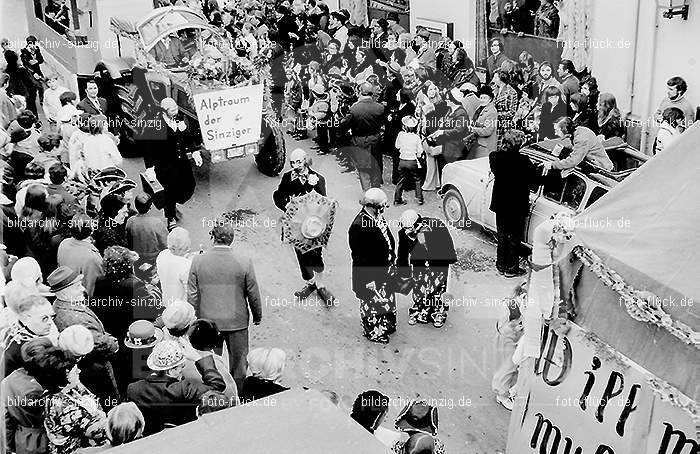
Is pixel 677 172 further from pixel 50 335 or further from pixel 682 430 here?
pixel 50 335

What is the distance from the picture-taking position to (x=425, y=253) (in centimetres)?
890

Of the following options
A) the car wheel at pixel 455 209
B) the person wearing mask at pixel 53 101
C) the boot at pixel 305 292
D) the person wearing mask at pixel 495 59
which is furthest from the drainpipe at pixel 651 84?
the person wearing mask at pixel 53 101

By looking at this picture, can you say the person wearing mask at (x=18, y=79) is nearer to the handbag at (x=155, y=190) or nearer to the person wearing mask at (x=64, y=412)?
the handbag at (x=155, y=190)

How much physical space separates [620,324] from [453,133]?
6966mm

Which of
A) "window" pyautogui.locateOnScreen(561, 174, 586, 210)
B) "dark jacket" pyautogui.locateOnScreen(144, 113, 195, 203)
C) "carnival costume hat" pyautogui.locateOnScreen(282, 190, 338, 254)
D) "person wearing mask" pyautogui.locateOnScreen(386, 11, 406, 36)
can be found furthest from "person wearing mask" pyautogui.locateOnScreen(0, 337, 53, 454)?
"person wearing mask" pyautogui.locateOnScreen(386, 11, 406, 36)

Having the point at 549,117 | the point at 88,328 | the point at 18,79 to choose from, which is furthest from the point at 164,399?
the point at 18,79

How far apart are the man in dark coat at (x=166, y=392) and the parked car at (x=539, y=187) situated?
461 centimetres

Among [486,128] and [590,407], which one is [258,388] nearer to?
[590,407]

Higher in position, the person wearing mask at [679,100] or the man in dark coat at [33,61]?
the man in dark coat at [33,61]

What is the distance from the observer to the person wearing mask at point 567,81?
12.3 meters

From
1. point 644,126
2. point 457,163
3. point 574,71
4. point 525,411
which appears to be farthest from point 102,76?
point 525,411

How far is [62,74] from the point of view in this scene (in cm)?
1656

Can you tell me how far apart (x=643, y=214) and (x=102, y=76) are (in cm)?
1040

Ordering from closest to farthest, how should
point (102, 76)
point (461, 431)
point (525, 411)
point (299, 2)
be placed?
point (525, 411) < point (461, 431) < point (102, 76) < point (299, 2)
